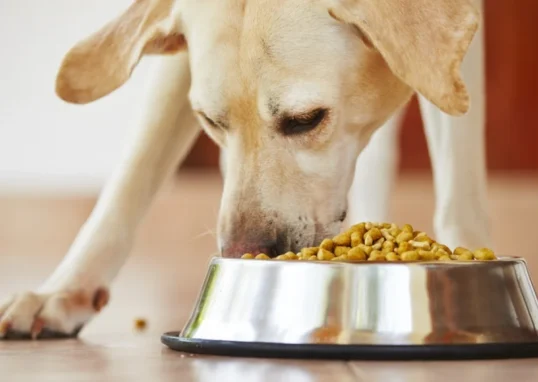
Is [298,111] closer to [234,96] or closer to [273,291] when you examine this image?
[234,96]

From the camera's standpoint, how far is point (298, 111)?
6.16 feet

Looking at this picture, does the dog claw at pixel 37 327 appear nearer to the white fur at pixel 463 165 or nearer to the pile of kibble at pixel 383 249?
the pile of kibble at pixel 383 249

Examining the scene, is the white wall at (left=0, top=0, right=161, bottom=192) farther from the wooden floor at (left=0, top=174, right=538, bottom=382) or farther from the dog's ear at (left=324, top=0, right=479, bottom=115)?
the dog's ear at (left=324, top=0, right=479, bottom=115)

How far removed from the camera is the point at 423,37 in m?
1.83

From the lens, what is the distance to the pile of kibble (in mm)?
1537

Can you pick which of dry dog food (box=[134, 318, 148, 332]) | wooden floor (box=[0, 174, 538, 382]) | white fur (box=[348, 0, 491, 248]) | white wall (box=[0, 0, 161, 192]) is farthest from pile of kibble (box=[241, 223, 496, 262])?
white wall (box=[0, 0, 161, 192])

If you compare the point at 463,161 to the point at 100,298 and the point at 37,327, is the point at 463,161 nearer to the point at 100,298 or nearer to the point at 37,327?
the point at 100,298

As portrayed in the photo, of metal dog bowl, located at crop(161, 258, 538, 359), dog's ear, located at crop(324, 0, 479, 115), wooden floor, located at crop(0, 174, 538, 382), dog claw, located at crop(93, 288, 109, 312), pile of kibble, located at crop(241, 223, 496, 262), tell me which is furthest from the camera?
dog claw, located at crop(93, 288, 109, 312)

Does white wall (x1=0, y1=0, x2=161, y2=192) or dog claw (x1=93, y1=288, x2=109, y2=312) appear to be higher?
white wall (x1=0, y1=0, x2=161, y2=192)

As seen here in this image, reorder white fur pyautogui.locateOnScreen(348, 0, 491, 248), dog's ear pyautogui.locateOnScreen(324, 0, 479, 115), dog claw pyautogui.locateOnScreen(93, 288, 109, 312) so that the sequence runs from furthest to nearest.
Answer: white fur pyautogui.locateOnScreen(348, 0, 491, 248), dog claw pyautogui.locateOnScreen(93, 288, 109, 312), dog's ear pyautogui.locateOnScreen(324, 0, 479, 115)

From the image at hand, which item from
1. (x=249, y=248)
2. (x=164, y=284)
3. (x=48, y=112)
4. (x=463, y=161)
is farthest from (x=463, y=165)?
(x=48, y=112)

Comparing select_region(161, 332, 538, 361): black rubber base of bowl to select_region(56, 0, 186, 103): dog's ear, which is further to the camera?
select_region(56, 0, 186, 103): dog's ear

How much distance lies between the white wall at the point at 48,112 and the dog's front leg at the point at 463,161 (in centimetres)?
452

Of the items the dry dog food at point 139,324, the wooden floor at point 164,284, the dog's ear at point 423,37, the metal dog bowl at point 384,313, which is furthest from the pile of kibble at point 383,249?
the dry dog food at point 139,324
